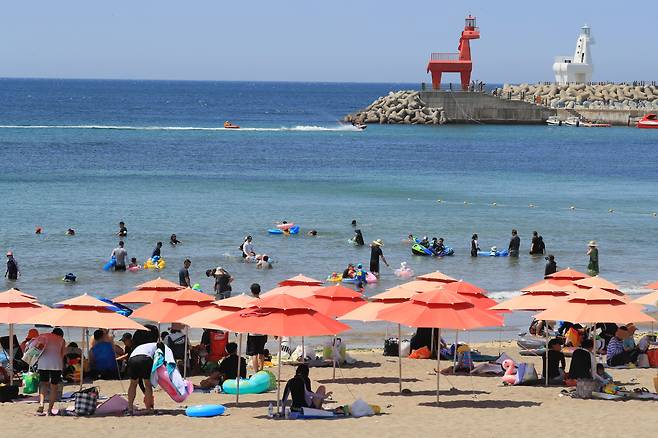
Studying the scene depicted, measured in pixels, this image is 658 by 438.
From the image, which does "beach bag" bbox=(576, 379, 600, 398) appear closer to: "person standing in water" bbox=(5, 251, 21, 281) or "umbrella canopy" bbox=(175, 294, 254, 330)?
"umbrella canopy" bbox=(175, 294, 254, 330)

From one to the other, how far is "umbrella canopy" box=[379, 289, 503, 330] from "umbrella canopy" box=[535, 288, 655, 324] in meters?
0.99

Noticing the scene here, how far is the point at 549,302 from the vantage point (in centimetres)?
1725

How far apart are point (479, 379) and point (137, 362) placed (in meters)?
5.44

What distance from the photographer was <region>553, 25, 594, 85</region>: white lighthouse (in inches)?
4786

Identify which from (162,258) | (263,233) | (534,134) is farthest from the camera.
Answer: (534,134)

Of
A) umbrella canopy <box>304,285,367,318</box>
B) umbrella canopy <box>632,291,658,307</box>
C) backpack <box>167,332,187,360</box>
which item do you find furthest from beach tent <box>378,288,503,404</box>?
umbrella canopy <box>632,291,658,307</box>

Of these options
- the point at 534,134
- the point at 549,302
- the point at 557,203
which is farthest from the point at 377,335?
the point at 534,134

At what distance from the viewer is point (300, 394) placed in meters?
13.9

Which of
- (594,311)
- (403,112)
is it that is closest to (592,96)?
(403,112)

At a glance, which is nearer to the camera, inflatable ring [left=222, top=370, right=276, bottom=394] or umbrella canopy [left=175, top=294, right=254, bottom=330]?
umbrella canopy [left=175, top=294, right=254, bottom=330]

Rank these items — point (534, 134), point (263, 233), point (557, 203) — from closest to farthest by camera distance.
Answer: point (263, 233) → point (557, 203) → point (534, 134)

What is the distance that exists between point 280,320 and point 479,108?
90721 millimetres

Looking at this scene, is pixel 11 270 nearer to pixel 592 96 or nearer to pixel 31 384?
pixel 31 384

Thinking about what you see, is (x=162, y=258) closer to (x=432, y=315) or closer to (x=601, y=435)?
(x=432, y=315)
